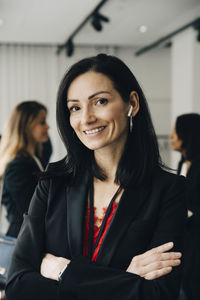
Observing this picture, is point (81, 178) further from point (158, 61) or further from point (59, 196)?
point (158, 61)

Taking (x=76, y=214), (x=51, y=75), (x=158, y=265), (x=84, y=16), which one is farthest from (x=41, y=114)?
(x=51, y=75)

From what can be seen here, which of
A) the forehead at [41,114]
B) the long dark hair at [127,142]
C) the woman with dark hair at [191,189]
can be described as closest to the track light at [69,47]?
the woman with dark hair at [191,189]

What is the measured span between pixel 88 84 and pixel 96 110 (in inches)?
4.0

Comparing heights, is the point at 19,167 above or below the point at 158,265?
above

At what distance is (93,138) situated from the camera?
1.45 metres

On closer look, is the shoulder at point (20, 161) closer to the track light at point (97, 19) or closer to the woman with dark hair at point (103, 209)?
the woman with dark hair at point (103, 209)

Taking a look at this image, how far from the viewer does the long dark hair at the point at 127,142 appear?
1.51 meters

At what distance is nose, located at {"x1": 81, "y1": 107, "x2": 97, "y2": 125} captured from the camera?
4.71 ft

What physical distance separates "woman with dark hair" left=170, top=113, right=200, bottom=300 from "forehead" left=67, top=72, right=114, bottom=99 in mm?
1359

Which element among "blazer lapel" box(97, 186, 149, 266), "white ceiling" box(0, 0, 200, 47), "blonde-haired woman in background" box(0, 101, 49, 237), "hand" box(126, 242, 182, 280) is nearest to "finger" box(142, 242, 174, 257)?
"hand" box(126, 242, 182, 280)

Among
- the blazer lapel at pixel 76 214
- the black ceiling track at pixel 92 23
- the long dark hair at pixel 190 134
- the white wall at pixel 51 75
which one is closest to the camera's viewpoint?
the blazer lapel at pixel 76 214

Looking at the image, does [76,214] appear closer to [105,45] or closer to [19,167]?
[19,167]

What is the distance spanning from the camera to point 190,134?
146 inches

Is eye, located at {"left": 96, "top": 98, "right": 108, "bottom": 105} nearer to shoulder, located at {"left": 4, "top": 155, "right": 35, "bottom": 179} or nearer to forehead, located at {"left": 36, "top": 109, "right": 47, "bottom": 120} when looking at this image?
shoulder, located at {"left": 4, "top": 155, "right": 35, "bottom": 179}
